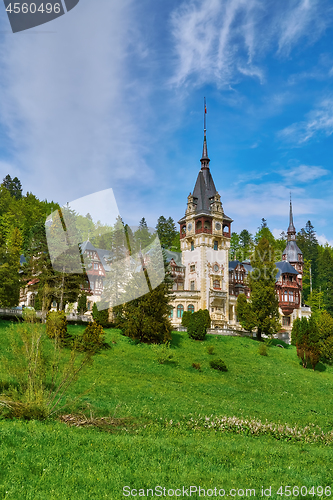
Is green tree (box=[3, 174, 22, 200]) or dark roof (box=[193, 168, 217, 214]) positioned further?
green tree (box=[3, 174, 22, 200])

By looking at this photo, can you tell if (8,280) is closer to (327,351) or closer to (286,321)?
(327,351)

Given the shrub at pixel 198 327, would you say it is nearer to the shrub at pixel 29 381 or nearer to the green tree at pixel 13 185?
the shrub at pixel 29 381

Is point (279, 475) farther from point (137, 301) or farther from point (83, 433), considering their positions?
point (137, 301)

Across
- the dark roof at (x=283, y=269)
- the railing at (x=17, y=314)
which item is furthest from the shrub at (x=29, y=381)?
the dark roof at (x=283, y=269)

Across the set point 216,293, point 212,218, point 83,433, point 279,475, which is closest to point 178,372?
point 83,433

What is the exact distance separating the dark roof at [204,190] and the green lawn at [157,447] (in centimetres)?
3857

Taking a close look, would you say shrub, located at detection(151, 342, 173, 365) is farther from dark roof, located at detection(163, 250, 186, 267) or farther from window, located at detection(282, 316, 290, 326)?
window, located at detection(282, 316, 290, 326)

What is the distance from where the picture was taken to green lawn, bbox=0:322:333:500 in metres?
9.21

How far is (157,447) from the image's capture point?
11766 millimetres

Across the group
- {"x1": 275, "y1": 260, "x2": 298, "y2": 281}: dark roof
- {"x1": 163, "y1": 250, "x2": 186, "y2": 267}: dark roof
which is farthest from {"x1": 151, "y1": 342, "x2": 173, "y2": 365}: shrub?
{"x1": 275, "y1": 260, "x2": 298, "y2": 281}: dark roof

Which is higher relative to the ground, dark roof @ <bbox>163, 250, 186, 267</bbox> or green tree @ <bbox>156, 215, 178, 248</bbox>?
green tree @ <bbox>156, 215, 178, 248</bbox>

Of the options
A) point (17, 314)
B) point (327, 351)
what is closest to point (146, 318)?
point (17, 314)

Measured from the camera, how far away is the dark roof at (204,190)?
61.9 m

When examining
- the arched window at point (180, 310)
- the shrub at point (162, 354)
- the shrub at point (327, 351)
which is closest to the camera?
the shrub at point (162, 354)
